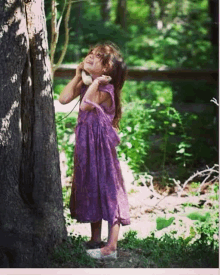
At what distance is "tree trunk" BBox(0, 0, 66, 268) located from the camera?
3.08 m

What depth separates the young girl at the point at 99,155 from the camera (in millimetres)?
3344

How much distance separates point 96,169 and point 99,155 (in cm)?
10

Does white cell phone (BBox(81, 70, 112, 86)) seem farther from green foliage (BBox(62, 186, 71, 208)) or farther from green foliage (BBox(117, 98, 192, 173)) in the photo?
green foliage (BBox(117, 98, 192, 173))

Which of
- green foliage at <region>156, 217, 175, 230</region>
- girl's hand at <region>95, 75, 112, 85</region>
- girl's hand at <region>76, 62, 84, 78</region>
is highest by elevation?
girl's hand at <region>76, 62, 84, 78</region>

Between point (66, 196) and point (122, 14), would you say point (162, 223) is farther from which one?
point (122, 14)

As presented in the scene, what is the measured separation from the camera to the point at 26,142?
10.5 feet

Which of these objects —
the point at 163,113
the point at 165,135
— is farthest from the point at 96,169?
the point at 163,113

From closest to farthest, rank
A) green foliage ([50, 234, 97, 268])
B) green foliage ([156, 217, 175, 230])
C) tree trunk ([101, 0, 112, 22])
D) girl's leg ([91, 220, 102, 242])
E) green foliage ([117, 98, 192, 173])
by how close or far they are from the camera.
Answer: green foliage ([50, 234, 97, 268]) → green foliage ([156, 217, 175, 230]) → girl's leg ([91, 220, 102, 242]) → green foliage ([117, 98, 192, 173]) → tree trunk ([101, 0, 112, 22])

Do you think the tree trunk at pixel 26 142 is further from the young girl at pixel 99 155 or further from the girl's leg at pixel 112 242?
the girl's leg at pixel 112 242

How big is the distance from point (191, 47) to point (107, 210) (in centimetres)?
811

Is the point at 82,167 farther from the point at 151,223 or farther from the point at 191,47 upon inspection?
the point at 191,47

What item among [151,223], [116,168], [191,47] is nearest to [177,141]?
[151,223]

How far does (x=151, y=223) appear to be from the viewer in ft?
13.8

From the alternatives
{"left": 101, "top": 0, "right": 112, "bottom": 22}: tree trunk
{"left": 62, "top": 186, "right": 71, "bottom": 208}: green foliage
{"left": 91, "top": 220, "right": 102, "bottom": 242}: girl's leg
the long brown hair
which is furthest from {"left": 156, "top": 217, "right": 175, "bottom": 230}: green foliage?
{"left": 101, "top": 0, "right": 112, "bottom": 22}: tree trunk
